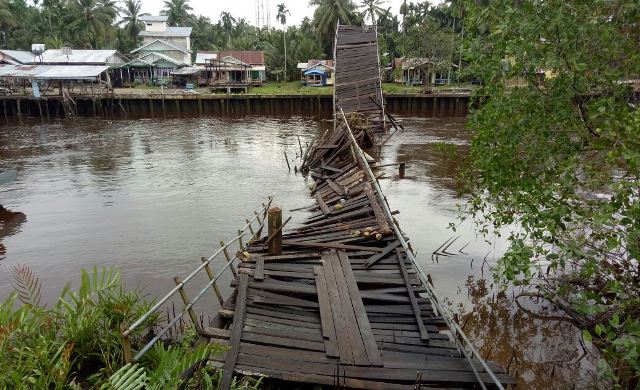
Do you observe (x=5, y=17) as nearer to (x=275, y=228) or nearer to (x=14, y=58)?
(x=14, y=58)

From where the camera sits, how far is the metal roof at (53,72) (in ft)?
136

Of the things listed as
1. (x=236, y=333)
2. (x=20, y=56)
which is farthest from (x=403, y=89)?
(x=20, y=56)

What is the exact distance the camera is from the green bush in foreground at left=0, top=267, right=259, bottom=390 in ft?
16.2

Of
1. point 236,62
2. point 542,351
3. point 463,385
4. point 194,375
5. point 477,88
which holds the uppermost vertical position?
point 236,62

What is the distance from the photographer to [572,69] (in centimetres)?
602

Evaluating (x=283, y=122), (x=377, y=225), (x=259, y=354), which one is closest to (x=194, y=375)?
(x=259, y=354)

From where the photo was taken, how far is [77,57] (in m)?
50.3

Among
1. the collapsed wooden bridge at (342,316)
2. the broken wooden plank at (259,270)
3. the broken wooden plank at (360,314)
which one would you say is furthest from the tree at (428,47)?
the broken wooden plank at (259,270)

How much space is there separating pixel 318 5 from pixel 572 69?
57.9m

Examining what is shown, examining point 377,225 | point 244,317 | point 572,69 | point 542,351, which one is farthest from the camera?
point 377,225

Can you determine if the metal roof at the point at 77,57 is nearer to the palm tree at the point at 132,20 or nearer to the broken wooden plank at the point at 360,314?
the palm tree at the point at 132,20

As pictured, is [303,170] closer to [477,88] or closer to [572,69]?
[477,88]

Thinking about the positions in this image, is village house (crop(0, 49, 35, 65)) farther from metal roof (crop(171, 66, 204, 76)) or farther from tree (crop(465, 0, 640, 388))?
tree (crop(465, 0, 640, 388))

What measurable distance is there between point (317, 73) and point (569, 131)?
166 ft
